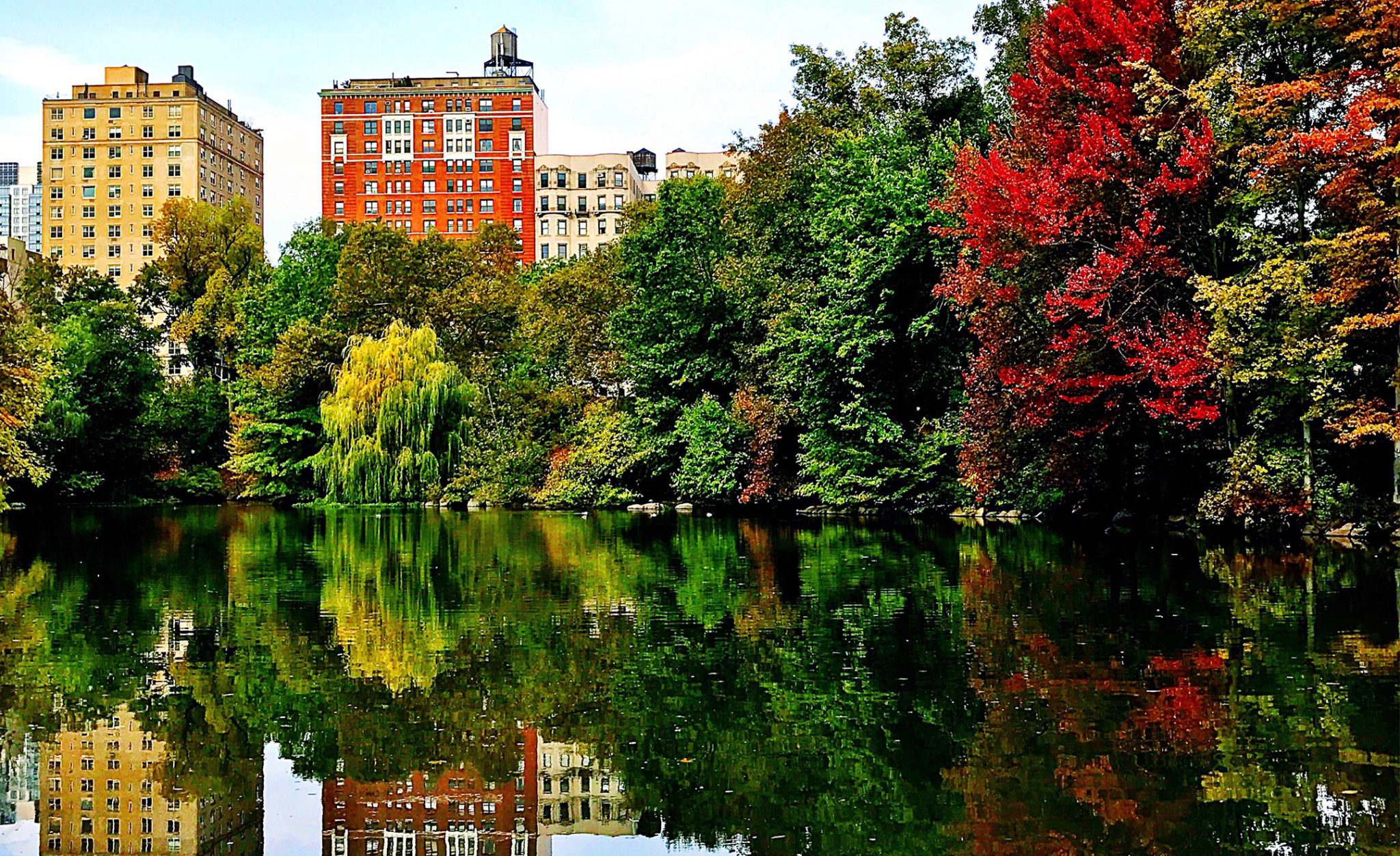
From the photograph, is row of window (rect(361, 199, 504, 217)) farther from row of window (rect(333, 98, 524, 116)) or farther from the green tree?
the green tree

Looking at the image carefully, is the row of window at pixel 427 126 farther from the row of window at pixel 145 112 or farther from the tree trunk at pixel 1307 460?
the tree trunk at pixel 1307 460

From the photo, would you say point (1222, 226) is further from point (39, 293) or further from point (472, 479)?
point (39, 293)

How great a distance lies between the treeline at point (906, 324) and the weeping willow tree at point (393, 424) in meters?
0.13

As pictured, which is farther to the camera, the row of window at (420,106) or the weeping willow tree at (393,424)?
the row of window at (420,106)

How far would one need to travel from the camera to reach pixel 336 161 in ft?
465

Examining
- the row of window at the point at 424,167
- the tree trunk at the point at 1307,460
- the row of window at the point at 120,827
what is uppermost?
the row of window at the point at 424,167

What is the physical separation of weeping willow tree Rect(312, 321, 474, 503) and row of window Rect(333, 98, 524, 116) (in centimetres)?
9277

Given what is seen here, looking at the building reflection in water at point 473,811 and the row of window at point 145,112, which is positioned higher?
the row of window at point 145,112

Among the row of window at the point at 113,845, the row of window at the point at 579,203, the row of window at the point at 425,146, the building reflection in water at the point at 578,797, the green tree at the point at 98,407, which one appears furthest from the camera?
the row of window at the point at 425,146

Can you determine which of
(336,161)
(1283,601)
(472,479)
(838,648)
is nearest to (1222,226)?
(1283,601)

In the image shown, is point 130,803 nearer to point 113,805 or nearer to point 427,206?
point 113,805

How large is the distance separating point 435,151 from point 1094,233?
119 m

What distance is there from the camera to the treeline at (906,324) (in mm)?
26188

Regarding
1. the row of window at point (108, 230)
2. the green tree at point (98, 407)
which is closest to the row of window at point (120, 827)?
the green tree at point (98, 407)
